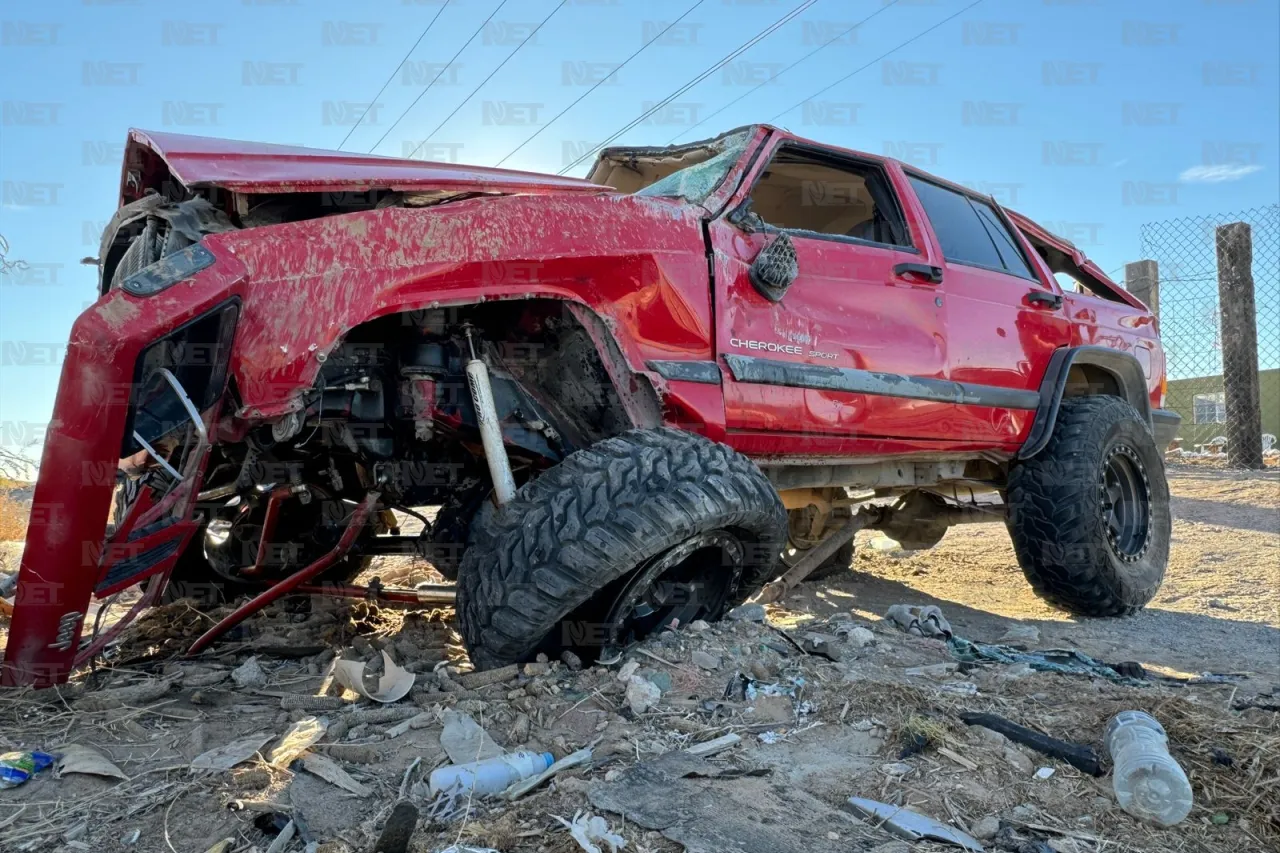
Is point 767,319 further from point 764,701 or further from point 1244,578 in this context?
point 1244,578

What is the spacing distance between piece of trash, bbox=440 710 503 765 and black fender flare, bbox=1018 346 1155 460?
10.7 feet

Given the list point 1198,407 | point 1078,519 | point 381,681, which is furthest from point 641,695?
point 1198,407

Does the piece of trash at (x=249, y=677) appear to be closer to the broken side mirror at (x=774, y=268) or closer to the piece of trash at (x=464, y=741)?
the piece of trash at (x=464, y=741)

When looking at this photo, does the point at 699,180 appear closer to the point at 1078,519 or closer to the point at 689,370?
the point at 689,370

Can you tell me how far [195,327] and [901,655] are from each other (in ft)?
7.69

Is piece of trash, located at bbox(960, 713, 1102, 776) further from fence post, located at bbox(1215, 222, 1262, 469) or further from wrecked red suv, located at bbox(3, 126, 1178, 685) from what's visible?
fence post, located at bbox(1215, 222, 1262, 469)

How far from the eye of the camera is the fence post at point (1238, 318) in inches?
323

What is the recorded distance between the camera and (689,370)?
2.79m

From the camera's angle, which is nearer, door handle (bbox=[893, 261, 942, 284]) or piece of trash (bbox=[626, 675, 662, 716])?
piece of trash (bbox=[626, 675, 662, 716])

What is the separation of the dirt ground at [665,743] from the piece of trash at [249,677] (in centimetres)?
2

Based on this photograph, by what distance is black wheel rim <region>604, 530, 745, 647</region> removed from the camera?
247 centimetres

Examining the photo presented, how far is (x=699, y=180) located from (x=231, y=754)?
231cm

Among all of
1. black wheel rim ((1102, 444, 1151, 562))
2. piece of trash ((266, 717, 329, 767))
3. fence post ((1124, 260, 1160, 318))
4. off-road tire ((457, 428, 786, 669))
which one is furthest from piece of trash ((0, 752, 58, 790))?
fence post ((1124, 260, 1160, 318))

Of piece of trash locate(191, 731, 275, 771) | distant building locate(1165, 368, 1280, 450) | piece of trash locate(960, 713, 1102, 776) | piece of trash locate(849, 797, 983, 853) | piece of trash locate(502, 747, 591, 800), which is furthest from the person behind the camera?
distant building locate(1165, 368, 1280, 450)
